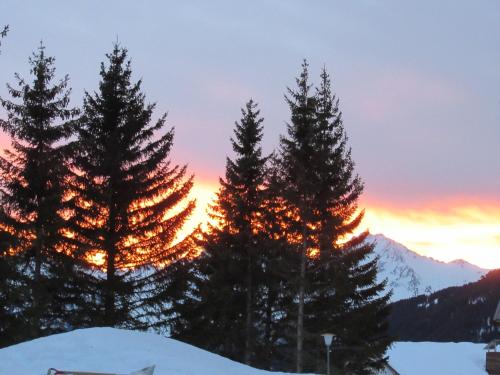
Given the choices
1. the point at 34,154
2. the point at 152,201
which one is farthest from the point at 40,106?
the point at 152,201

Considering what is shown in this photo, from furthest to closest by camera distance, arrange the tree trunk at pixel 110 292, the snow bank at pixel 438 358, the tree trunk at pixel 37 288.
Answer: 1. the snow bank at pixel 438 358
2. the tree trunk at pixel 110 292
3. the tree trunk at pixel 37 288

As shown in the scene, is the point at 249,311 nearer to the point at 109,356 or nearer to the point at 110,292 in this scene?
the point at 110,292

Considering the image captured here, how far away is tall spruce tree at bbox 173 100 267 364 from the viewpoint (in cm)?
3117

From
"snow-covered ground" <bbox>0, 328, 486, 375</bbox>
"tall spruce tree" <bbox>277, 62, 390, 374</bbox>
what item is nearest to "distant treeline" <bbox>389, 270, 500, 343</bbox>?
"tall spruce tree" <bbox>277, 62, 390, 374</bbox>

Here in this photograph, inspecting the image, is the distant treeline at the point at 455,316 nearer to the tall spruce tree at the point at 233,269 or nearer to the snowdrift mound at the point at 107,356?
the tall spruce tree at the point at 233,269

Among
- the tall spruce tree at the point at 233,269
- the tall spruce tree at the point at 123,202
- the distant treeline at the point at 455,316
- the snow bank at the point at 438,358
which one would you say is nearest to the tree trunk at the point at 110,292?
the tall spruce tree at the point at 123,202

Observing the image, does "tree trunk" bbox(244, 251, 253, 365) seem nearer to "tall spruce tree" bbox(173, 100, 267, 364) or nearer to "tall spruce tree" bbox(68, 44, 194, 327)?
"tall spruce tree" bbox(173, 100, 267, 364)

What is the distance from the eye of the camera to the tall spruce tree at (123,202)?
2650 cm

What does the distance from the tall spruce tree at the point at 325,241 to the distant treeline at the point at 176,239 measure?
6 cm

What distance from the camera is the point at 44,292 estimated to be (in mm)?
25047

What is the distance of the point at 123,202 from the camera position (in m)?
27.2

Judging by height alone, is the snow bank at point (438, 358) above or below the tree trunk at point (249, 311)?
below

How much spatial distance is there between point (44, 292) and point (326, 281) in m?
11.1

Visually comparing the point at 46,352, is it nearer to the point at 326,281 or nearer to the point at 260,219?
the point at 326,281
